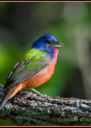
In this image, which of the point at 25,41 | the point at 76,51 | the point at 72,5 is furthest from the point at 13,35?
the point at 76,51

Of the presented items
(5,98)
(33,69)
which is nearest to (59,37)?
(33,69)

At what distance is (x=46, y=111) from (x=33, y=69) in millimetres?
827

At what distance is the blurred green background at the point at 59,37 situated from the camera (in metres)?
7.61

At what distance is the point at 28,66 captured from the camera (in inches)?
213

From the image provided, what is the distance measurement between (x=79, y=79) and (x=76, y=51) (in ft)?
3.15

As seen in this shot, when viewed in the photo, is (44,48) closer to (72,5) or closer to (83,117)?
(83,117)

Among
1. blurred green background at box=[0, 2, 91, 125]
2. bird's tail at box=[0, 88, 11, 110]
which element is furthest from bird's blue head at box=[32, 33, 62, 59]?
blurred green background at box=[0, 2, 91, 125]

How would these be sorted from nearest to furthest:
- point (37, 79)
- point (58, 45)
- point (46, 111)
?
point (46, 111)
point (37, 79)
point (58, 45)

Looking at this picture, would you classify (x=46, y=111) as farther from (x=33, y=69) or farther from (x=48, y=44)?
(x=48, y=44)

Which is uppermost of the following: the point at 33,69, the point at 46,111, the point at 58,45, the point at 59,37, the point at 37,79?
the point at 59,37

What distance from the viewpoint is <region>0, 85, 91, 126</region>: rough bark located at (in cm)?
476

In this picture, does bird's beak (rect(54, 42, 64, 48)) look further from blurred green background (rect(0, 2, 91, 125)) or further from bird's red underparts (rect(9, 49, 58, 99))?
blurred green background (rect(0, 2, 91, 125))

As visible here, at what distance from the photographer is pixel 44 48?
232 inches

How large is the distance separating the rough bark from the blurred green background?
164 cm
